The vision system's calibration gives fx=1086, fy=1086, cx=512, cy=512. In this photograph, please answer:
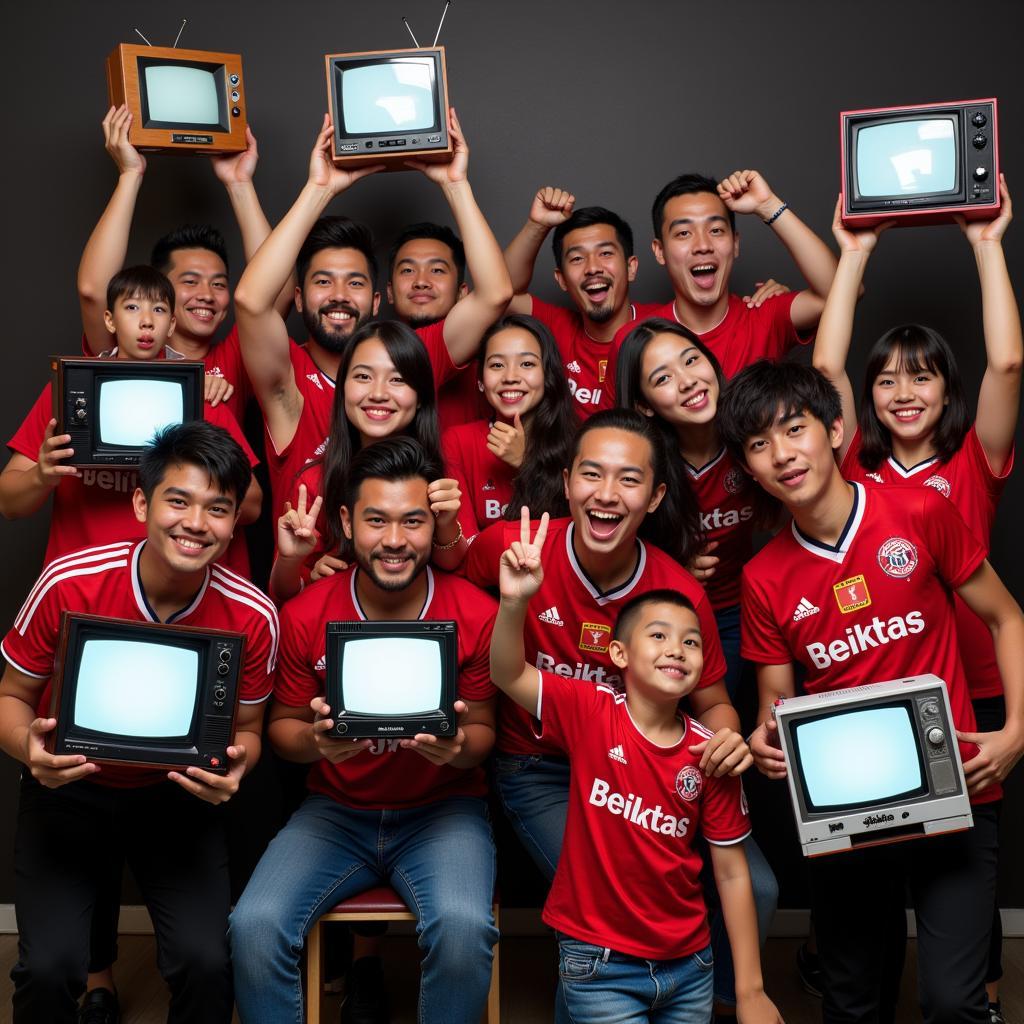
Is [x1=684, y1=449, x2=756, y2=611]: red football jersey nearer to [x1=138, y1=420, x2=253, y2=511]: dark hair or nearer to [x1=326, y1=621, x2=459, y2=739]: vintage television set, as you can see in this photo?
[x1=326, y1=621, x2=459, y2=739]: vintage television set

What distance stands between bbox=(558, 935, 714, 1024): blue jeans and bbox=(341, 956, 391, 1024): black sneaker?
0.92 meters

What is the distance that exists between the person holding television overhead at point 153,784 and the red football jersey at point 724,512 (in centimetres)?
128

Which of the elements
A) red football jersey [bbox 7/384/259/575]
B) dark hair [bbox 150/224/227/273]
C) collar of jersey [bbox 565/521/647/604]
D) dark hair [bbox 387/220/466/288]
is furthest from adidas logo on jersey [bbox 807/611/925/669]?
dark hair [bbox 150/224/227/273]

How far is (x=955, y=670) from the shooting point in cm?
265

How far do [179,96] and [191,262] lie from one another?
513 mm

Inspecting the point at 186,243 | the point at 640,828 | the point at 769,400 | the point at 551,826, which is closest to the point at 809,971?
the point at 551,826

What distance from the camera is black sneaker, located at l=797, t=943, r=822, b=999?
134 inches

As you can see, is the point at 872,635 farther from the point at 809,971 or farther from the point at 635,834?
the point at 809,971

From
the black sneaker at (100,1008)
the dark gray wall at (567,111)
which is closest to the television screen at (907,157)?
the dark gray wall at (567,111)

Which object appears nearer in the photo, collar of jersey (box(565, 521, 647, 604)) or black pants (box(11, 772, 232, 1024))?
black pants (box(11, 772, 232, 1024))

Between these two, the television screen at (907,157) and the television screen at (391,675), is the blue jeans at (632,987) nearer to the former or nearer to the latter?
the television screen at (391,675)

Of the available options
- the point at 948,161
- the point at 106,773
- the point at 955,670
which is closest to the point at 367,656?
the point at 106,773

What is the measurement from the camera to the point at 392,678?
2.54 m

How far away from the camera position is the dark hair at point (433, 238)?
12.1ft
